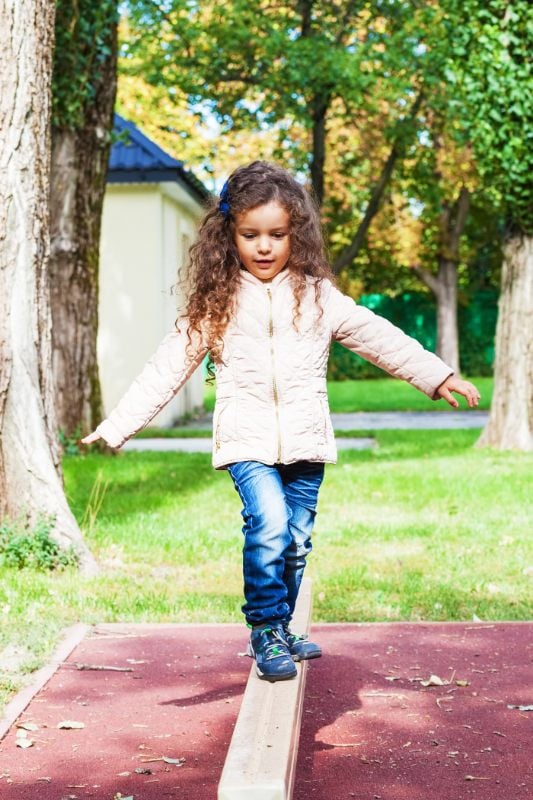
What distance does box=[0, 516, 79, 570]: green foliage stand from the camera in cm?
701

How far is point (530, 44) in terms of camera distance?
512 inches

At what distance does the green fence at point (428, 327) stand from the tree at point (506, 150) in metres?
22.9

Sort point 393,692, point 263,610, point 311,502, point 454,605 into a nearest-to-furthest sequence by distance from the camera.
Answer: point 263,610
point 311,502
point 393,692
point 454,605

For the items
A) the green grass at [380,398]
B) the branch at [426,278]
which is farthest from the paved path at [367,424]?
the branch at [426,278]

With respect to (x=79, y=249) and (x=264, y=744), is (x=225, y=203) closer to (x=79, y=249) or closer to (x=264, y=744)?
(x=264, y=744)

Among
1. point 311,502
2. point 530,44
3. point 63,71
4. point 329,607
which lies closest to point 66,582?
point 329,607

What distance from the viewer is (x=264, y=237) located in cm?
418

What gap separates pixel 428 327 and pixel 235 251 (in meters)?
35.3

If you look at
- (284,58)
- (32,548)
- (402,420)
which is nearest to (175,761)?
(32,548)

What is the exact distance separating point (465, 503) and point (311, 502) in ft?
19.2

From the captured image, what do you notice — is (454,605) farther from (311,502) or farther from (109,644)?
(311,502)

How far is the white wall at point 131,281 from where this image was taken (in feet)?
64.4

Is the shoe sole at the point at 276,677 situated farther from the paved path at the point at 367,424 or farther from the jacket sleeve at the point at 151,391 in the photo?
the paved path at the point at 367,424

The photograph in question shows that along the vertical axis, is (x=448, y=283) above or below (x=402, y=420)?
above
